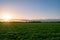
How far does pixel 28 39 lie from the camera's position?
6.08 metres

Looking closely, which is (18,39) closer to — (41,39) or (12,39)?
(12,39)

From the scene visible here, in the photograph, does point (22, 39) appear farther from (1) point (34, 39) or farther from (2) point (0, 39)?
(2) point (0, 39)

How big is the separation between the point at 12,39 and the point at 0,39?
22.2 inches

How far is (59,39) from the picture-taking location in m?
6.22

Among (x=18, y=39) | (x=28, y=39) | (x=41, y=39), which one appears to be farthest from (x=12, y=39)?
(x=41, y=39)

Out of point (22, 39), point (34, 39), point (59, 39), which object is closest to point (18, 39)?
point (22, 39)

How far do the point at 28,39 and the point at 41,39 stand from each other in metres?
0.64

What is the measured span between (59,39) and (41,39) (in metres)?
0.86

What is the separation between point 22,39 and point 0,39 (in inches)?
41.1

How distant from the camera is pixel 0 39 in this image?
20.1 feet

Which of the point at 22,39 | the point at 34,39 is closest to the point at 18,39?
the point at 22,39

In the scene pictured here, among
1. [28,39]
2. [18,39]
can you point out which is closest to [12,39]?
[18,39]

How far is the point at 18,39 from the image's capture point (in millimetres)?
6125

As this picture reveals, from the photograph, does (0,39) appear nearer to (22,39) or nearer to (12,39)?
(12,39)
